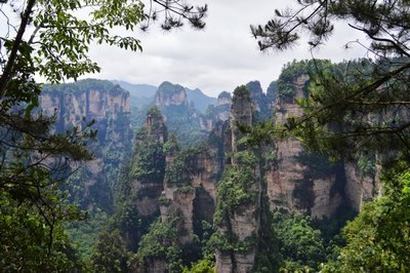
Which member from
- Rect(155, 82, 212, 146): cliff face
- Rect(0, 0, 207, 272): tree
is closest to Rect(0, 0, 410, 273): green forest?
Rect(0, 0, 207, 272): tree

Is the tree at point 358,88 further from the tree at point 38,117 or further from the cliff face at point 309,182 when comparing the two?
the cliff face at point 309,182

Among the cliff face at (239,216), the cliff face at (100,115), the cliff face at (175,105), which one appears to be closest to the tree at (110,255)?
the cliff face at (239,216)

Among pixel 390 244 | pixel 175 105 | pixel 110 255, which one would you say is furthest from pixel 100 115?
pixel 390 244

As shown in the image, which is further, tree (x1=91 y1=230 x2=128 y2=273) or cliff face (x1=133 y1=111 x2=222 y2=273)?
cliff face (x1=133 y1=111 x2=222 y2=273)

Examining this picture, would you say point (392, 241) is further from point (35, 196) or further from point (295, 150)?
point (295, 150)

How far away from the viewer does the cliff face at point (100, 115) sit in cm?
10309

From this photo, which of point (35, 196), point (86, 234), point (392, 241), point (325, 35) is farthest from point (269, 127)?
point (86, 234)

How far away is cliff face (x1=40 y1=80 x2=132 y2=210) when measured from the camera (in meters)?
103

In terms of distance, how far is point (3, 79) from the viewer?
14.6ft

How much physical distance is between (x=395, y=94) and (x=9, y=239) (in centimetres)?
562

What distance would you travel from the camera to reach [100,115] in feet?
401

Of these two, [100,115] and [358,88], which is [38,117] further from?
[100,115]

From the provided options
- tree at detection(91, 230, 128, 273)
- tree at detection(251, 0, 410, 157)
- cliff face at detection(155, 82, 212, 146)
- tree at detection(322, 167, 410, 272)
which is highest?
cliff face at detection(155, 82, 212, 146)

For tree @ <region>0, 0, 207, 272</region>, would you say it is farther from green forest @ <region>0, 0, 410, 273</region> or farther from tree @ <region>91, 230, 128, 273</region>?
tree @ <region>91, 230, 128, 273</region>
